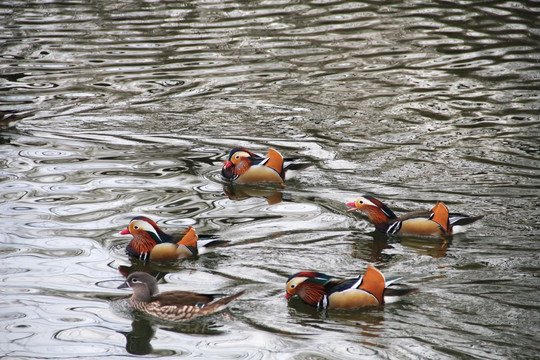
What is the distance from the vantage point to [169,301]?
6641mm

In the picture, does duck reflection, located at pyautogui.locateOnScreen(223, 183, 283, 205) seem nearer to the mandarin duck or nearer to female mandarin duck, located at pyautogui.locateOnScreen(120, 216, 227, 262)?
the mandarin duck

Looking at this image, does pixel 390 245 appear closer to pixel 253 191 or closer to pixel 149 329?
pixel 253 191

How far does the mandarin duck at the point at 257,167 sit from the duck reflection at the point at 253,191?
74 millimetres

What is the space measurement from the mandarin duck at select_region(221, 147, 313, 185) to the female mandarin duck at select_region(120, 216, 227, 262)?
7.61 ft

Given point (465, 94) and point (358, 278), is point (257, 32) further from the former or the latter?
point (358, 278)

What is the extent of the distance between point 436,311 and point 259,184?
13.9ft

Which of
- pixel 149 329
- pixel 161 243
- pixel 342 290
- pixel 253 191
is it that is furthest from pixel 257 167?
pixel 149 329

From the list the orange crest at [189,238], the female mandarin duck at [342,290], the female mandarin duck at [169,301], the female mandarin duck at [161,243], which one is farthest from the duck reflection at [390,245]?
the female mandarin duck at [169,301]

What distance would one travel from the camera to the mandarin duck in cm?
1002

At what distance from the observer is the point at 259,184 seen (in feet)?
33.8

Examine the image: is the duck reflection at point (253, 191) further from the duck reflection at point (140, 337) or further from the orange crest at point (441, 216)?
the duck reflection at point (140, 337)

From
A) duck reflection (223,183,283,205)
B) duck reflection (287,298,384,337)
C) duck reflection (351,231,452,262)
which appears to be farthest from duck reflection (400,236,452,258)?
duck reflection (223,183,283,205)

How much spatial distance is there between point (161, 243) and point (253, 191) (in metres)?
2.54

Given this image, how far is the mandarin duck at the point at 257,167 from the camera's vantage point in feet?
32.9
